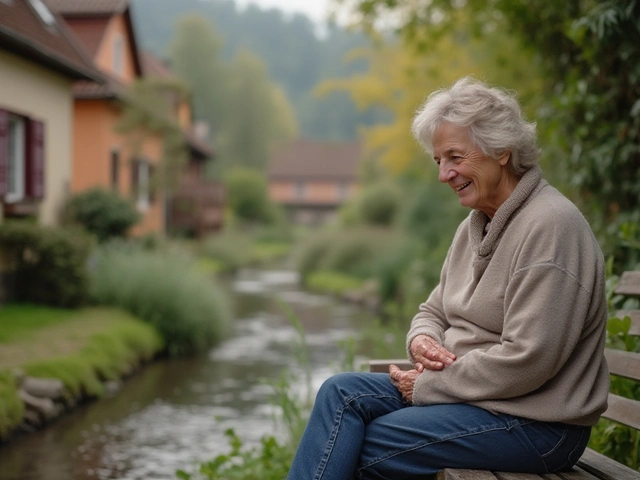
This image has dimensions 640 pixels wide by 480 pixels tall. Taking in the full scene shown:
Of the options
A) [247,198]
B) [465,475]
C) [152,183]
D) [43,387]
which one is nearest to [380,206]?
[152,183]

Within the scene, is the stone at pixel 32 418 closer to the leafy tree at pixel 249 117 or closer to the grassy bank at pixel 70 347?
the grassy bank at pixel 70 347

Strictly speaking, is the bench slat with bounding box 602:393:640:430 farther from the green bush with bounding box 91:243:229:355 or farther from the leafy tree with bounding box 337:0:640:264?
the green bush with bounding box 91:243:229:355

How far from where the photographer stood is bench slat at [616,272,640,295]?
11.0 feet

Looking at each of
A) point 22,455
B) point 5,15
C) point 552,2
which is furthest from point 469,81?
point 5,15

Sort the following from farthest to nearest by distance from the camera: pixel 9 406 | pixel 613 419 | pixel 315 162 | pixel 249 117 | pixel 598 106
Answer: pixel 315 162 < pixel 249 117 < pixel 9 406 < pixel 598 106 < pixel 613 419

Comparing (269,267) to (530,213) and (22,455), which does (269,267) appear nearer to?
(22,455)

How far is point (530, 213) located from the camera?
261 centimetres

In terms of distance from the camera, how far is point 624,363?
326 centimetres

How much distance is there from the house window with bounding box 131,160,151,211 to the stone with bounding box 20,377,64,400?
11464 mm

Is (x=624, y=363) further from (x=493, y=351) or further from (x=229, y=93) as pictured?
(x=229, y=93)

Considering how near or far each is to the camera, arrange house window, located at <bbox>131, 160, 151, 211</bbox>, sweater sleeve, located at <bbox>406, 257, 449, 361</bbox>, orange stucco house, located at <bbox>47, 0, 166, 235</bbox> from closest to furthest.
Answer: sweater sleeve, located at <bbox>406, 257, 449, 361</bbox> → orange stucco house, located at <bbox>47, 0, 166, 235</bbox> → house window, located at <bbox>131, 160, 151, 211</bbox>

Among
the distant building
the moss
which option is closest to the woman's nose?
the moss

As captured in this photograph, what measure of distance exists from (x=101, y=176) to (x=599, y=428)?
49.4 feet

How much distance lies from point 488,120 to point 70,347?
262 inches
